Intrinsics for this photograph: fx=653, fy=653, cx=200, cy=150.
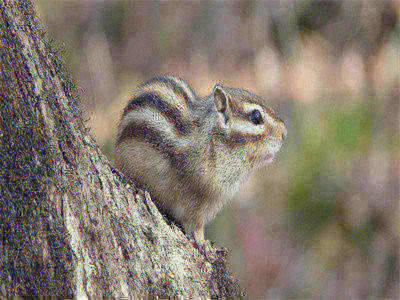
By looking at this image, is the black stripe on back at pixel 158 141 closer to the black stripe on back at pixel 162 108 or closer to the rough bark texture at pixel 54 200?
the black stripe on back at pixel 162 108

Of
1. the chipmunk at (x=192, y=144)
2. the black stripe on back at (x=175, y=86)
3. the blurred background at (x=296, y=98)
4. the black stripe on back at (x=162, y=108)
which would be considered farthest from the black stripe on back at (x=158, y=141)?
the blurred background at (x=296, y=98)

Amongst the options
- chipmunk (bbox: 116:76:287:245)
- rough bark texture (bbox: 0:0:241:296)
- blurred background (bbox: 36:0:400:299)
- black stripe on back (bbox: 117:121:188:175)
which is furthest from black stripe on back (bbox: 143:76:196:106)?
blurred background (bbox: 36:0:400:299)

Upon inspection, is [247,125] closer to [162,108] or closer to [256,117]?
[256,117]

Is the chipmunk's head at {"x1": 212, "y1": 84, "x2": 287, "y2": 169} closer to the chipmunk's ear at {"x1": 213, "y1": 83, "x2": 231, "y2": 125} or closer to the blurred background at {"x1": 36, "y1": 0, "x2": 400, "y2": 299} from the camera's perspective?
the chipmunk's ear at {"x1": 213, "y1": 83, "x2": 231, "y2": 125}

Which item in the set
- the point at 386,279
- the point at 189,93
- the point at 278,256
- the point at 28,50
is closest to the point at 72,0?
the point at 278,256

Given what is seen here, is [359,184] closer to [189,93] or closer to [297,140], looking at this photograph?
[297,140]

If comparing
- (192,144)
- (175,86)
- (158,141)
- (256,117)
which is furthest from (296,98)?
(158,141)
